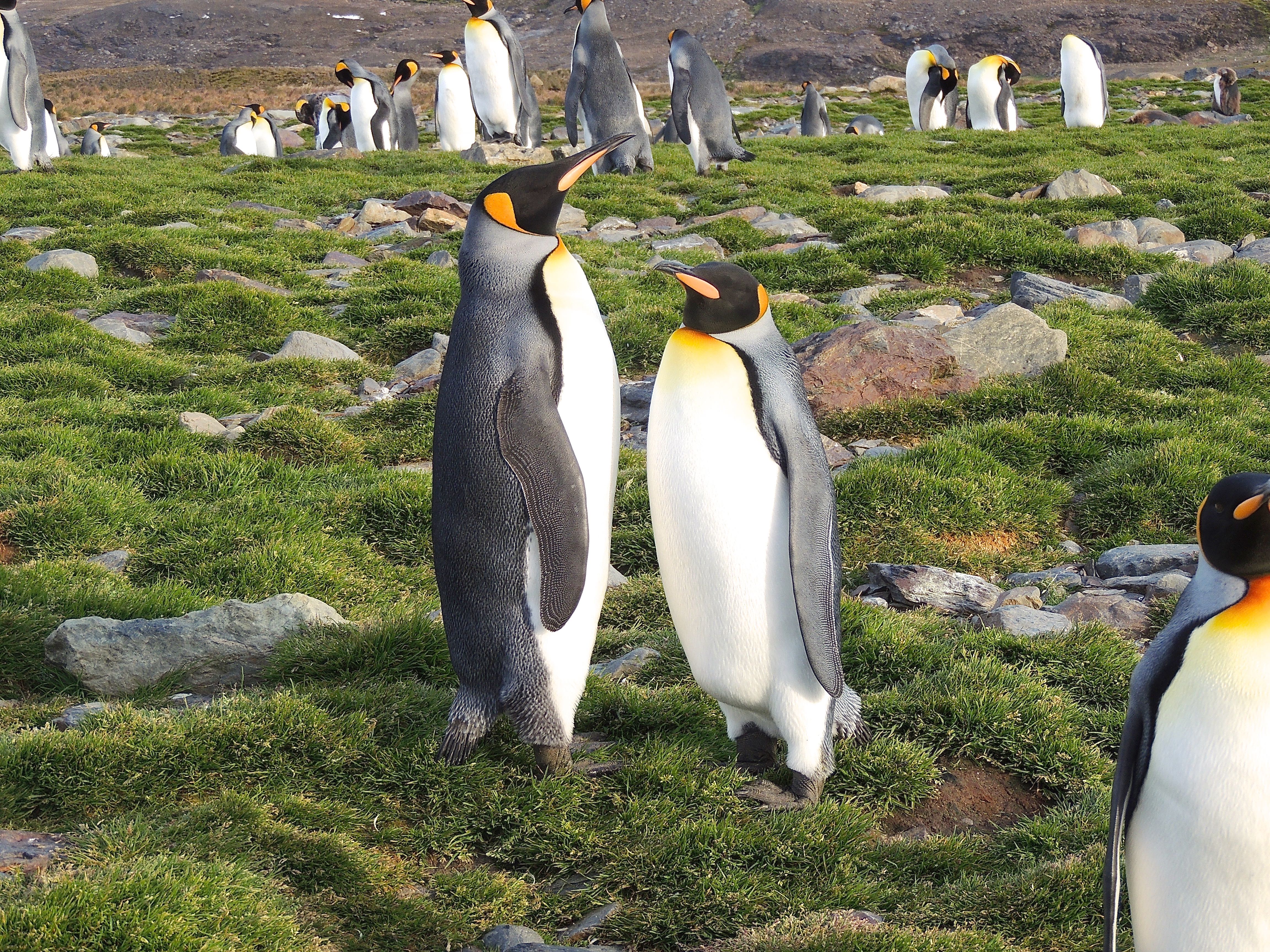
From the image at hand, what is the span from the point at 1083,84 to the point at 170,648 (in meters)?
22.2

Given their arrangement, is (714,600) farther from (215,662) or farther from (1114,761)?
(215,662)

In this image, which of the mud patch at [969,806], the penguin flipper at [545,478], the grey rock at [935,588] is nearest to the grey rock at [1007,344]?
the grey rock at [935,588]

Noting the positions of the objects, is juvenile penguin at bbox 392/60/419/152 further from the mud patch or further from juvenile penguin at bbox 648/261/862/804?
the mud patch

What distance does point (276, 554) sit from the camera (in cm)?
505

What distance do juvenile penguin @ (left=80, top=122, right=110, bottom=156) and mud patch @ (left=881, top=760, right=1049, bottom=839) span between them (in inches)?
857

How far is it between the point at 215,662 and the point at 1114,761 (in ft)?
10.4

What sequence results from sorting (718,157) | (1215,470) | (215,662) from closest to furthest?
1. (215,662)
2. (1215,470)
3. (718,157)

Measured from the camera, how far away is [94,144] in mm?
22500

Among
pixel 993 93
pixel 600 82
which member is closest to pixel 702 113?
pixel 600 82

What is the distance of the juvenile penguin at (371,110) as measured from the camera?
2286 cm

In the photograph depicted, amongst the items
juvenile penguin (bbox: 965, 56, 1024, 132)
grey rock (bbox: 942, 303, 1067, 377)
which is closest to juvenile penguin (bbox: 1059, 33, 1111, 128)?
juvenile penguin (bbox: 965, 56, 1024, 132)

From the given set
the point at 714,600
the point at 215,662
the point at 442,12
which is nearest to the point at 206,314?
the point at 215,662

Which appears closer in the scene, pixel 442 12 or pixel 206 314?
pixel 206 314

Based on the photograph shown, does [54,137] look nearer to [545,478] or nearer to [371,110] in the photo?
[371,110]
